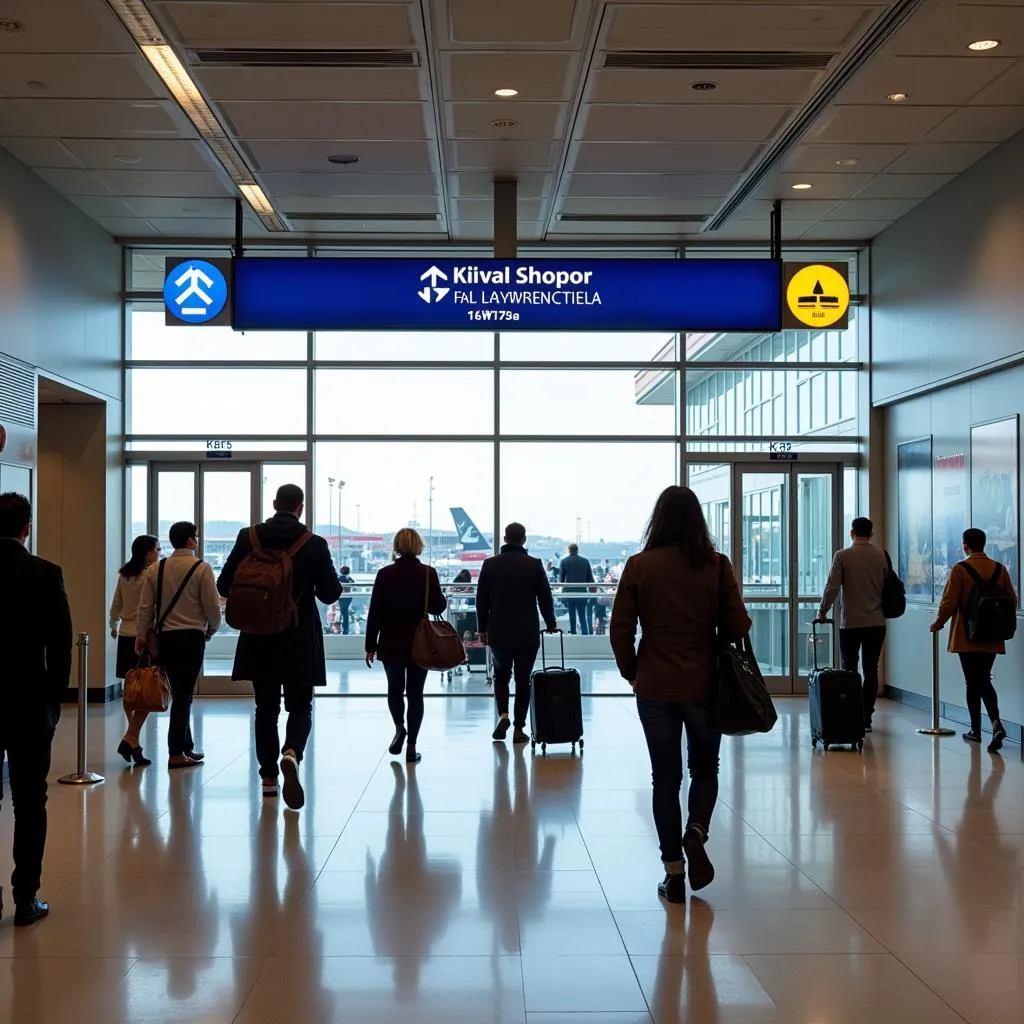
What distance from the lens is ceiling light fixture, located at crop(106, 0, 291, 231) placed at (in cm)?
698

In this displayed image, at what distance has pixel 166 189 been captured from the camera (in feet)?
35.2

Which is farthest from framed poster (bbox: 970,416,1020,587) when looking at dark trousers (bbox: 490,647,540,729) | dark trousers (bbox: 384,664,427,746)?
dark trousers (bbox: 384,664,427,746)

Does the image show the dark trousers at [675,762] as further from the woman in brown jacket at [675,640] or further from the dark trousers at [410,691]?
the dark trousers at [410,691]

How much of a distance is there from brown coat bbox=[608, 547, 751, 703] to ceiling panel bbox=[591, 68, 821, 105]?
4006mm

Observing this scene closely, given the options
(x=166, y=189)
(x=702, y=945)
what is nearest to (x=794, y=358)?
(x=166, y=189)

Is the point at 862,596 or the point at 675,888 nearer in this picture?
the point at 675,888

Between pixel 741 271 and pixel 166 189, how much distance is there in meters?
4.92

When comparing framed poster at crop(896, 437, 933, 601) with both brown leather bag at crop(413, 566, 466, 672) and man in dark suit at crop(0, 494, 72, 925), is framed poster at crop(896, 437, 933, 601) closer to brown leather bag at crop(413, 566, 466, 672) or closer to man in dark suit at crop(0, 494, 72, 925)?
brown leather bag at crop(413, 566, 466, 672)

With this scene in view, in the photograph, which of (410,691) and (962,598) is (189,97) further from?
(962,598)

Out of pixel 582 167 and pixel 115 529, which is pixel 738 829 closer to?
pixel 582 167

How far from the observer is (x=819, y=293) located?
10.8 meters

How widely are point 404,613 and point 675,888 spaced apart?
375 centimetres

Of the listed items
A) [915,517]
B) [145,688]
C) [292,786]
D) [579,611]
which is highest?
[915,517]

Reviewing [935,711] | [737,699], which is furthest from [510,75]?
[935,711]
